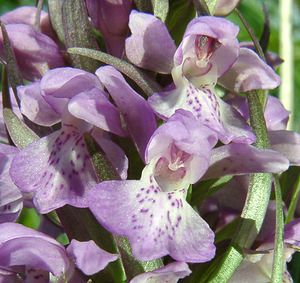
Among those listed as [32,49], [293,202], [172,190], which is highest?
[32,49]

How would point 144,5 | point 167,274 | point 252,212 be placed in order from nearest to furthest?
point 167,274 → point 252,212 → point 144,5

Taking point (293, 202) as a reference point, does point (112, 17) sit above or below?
above

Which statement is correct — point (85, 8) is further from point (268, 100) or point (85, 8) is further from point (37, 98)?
point (268, 100)

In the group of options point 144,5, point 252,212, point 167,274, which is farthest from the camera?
A: point 144,5

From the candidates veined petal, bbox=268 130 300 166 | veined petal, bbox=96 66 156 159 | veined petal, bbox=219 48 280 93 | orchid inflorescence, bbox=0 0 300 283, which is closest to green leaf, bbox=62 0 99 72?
orchid inflorescence, bbox=0 0 300 283

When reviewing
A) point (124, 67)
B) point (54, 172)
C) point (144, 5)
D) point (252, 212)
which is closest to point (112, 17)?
point (144, 5)

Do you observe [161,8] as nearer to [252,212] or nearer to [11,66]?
[11,66]

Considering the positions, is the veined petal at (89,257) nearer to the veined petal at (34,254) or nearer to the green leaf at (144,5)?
the veined petal at (34,254)

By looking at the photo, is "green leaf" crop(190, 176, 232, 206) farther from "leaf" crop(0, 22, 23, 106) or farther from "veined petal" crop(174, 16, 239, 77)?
"leaf" crop(0, 22, 23, 106)
